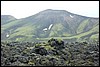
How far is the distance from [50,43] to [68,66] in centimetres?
1827

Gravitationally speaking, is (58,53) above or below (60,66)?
below

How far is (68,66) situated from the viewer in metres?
32.2

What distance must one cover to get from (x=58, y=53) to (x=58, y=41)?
6.77 meters

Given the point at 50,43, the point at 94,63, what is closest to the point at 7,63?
the point at 94,63

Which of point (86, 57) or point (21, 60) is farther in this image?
point (86, 57)

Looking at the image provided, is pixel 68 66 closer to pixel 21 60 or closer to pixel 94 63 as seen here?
pixel 94 63

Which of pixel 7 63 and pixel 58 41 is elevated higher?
pixel 7 63

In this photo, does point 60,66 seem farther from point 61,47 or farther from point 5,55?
point 61,47

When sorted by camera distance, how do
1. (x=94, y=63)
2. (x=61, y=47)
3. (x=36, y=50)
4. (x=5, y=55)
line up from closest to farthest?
(x=94, y=63), (x=5, y=55), (x=36, y=50), (x=61, y=47)

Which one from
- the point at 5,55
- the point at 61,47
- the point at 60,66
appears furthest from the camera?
the point at 61,47

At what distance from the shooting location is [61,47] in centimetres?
5006

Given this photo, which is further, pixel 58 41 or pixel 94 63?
pixel 58 41

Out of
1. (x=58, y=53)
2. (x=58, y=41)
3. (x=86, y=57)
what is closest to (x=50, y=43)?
(x=58, y=41)

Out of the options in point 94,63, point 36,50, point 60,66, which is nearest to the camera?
point 60,66
